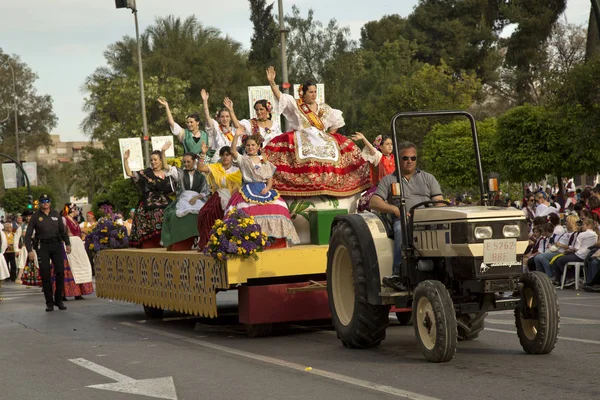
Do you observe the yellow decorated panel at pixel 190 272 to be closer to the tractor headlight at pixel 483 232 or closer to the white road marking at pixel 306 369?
the white road marking at pixel 306 369

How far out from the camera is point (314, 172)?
14.2 metres

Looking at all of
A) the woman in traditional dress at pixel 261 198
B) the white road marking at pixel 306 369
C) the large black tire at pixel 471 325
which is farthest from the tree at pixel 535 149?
the large black tire at pixel 471 325

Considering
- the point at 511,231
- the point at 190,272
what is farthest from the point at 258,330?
the point at 511,231

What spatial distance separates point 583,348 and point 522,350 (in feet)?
1.86

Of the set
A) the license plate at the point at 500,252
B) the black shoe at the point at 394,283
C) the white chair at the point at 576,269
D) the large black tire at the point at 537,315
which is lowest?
Result: the white chair at the point at 576,269

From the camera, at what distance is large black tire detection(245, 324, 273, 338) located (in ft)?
41.6

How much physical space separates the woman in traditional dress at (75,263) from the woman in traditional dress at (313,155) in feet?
29.9

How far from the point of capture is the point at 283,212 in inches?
528

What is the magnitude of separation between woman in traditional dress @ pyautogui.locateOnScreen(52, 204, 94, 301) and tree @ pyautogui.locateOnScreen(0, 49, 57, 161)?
80904mm

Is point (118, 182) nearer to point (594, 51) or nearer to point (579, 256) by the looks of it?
point (594, 51)

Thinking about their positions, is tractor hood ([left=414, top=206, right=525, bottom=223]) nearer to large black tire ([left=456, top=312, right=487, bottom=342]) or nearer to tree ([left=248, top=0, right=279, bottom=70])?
large black tire ([left=456, top=312, right=487, bottom=342])

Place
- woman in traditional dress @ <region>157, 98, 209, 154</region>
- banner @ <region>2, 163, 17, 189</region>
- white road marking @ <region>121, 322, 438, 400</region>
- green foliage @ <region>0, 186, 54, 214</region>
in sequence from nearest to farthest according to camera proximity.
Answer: white road marking @ <region>121, 322, 438, 400</region>
woman in traditional dress @ <region>157, 98, 209, 154</region>
banner @ <region>2, 163, 17, 189</region>
green foliage @ <region>0, 186, 54, 214</region>

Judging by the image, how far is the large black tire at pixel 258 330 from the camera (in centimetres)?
1269

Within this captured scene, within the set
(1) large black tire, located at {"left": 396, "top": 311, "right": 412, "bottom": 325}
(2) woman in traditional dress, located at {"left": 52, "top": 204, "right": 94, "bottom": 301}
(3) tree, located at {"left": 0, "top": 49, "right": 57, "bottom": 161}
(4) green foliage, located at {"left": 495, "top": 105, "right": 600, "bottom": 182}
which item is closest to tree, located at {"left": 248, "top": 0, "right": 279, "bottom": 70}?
(3) tree, located at {"left": 0, "top": 49, "right": 57, "bottom": 161}
